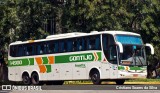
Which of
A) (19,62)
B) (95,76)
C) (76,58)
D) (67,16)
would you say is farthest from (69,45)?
(67,16)

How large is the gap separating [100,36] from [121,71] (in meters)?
2.57

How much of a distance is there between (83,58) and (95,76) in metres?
1.46

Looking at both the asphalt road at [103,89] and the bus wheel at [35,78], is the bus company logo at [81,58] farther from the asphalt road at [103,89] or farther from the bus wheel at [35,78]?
the asphalt road at [103,89]

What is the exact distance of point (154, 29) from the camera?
40.9 metres

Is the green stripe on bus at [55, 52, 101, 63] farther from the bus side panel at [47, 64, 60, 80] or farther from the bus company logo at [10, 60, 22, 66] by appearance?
the bus company logo at [10, 60, 22, 66]

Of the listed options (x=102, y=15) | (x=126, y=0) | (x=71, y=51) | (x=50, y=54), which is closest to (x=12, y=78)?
(x=50, y=54)

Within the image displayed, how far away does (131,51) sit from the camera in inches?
964

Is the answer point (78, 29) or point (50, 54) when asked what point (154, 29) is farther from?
point (50, 54)

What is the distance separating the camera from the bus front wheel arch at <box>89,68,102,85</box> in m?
25.0

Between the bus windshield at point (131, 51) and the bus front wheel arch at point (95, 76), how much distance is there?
1945mm

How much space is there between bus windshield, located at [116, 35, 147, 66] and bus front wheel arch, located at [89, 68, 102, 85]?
1.95 meters

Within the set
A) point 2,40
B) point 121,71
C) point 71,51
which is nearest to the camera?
point 121,71

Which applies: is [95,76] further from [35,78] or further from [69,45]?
[35,78]

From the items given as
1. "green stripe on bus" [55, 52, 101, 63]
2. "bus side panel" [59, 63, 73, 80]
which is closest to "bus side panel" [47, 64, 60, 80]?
"bus side panel" [59, 63, 73, 80]
